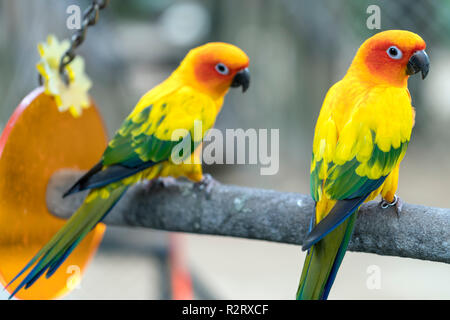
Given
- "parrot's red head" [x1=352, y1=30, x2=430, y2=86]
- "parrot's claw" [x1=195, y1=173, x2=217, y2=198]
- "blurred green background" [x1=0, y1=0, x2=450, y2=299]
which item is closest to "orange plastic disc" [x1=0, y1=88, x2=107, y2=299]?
"parrot's claw" [x1=195, y1=173, x2=217, y2=198]

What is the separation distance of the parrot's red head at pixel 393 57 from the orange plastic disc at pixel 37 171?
57 cm

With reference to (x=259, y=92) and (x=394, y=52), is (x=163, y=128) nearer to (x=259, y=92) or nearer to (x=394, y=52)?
(x=394, y=52)

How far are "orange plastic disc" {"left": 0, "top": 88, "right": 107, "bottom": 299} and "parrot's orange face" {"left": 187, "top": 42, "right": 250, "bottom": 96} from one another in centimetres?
26

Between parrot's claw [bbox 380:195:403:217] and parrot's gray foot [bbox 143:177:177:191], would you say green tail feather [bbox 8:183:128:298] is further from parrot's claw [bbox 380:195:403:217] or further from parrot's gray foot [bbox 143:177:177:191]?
parrot's claw [bbox 380:195:403:217]

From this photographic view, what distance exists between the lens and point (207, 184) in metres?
1.03

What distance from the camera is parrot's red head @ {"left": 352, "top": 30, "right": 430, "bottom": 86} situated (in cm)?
70

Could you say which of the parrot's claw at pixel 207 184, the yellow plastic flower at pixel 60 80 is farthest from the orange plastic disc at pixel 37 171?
the parrot's claw at pixel 207 184

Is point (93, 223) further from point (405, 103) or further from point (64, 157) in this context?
point (405, 103)

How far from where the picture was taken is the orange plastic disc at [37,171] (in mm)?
877

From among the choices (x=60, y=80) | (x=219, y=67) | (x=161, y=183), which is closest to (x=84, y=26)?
(x=60, y=80)

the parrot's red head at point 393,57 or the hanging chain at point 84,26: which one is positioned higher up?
the hanging chain at point 84,26

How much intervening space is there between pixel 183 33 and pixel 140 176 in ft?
11.4

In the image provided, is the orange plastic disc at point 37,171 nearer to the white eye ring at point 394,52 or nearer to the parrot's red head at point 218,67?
the parrot's red head at point 218,67

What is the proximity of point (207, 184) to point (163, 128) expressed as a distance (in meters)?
0.16
